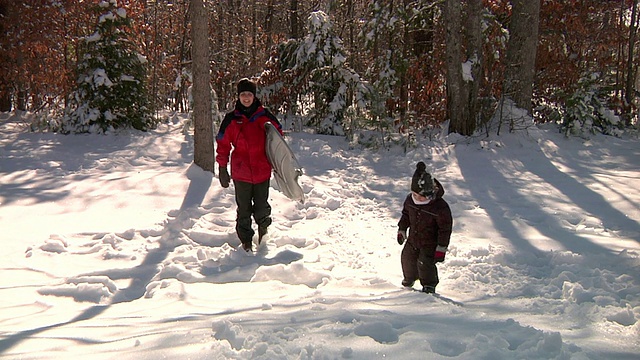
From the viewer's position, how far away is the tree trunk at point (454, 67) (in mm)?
10695

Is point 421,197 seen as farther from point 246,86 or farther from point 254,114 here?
point 246,86

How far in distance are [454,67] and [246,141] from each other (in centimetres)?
717

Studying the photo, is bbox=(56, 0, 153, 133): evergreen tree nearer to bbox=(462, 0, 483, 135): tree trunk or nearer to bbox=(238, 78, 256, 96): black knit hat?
bbox=(238, 78, 256, 96): black knit hat

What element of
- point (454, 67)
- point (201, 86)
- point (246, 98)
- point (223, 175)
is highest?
point (454, 67)

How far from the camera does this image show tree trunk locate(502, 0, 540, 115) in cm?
1190

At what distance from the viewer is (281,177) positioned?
5801 mm

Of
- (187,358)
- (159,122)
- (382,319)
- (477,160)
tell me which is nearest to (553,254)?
(382,319)

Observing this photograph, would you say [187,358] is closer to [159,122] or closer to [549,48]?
[159,122]

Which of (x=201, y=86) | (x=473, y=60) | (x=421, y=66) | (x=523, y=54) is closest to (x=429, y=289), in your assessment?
(x=201, y=86)

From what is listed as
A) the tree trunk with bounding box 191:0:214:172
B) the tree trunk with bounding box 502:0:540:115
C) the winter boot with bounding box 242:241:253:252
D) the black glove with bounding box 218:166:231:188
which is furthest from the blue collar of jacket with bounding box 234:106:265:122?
the tree trunk with bounding box 502:0:540:115

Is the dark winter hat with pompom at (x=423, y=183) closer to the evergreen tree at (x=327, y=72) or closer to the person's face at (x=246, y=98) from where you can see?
the person's face at (x=246, y=98)

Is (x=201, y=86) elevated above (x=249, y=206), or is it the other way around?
(x=201, y=86)

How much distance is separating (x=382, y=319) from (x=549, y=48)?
15.1 metres

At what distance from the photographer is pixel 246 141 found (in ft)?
17.4
